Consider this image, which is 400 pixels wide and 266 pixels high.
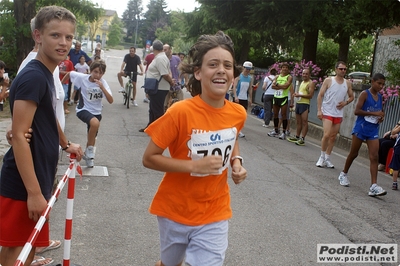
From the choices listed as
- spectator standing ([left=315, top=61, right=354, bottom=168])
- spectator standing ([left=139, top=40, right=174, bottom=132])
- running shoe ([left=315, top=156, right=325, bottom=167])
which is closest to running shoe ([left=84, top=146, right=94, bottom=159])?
spectator standing ([left=139, top=40, right=174, bottom=132])

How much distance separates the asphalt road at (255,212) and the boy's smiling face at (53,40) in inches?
86.9

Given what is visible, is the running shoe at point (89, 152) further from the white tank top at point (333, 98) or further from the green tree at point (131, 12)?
the green tree at point (131, 12)

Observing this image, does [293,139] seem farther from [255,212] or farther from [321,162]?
[255,212]

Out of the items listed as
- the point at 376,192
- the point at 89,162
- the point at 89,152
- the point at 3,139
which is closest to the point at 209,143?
the point at 89,152

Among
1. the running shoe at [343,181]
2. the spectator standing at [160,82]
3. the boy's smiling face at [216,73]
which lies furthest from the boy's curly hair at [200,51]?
the spectator standing at [160,82]

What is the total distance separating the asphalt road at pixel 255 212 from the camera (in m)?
5.32

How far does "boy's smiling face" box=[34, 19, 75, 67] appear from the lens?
322 cm

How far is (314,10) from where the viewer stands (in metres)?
20.9

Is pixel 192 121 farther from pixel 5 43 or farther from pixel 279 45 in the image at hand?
pixel 279 45

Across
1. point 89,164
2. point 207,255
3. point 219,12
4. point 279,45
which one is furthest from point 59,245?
point 279,45

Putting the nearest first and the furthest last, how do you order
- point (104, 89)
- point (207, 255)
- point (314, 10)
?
1. point (207, 255)
2. point (104, 89)
3. point (314, 10)

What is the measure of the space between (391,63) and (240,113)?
33.5 ft

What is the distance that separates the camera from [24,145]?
9.88 feet

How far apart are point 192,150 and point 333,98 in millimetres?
7847
